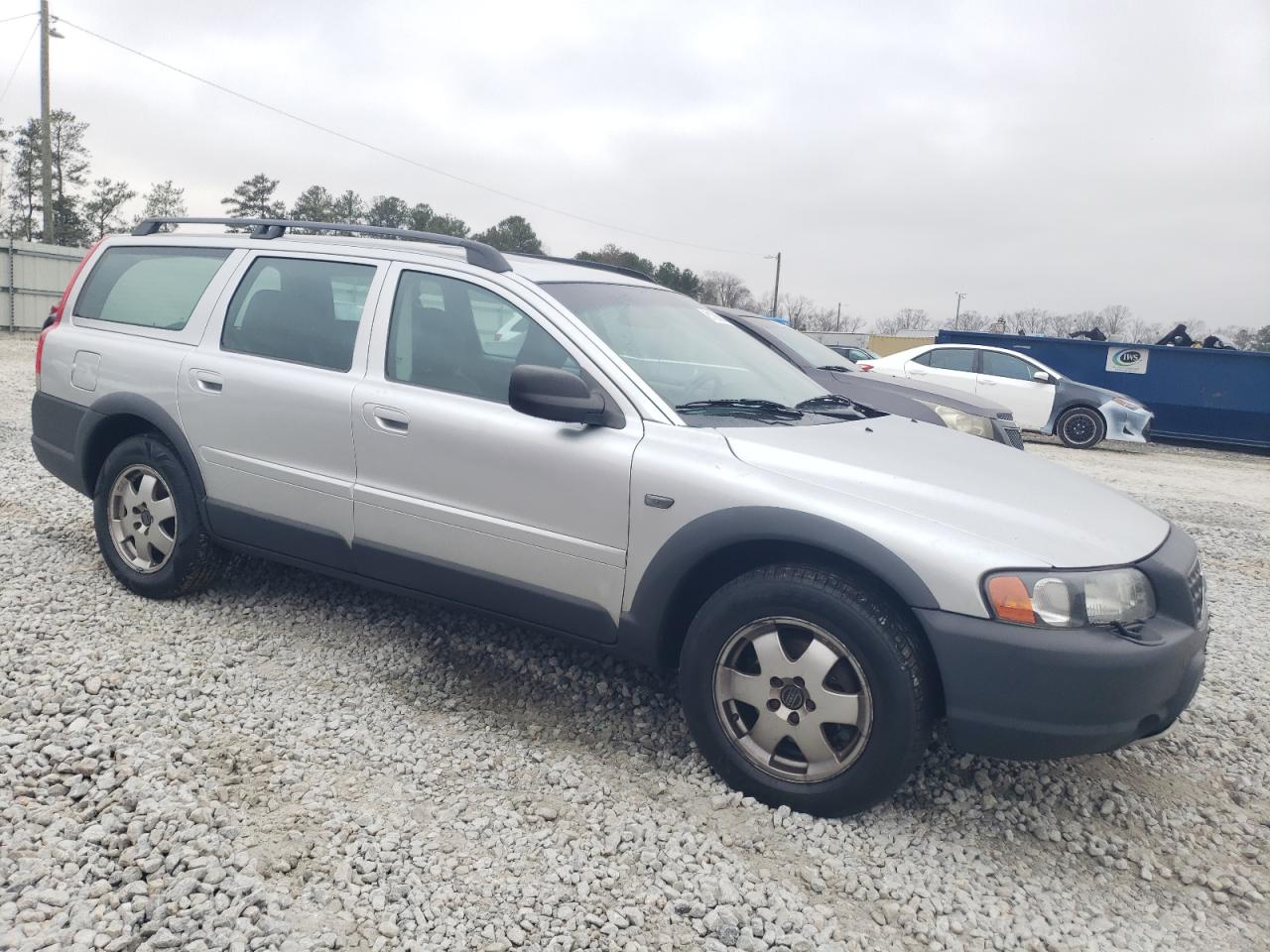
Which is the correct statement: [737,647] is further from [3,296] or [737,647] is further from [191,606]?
[3,296]

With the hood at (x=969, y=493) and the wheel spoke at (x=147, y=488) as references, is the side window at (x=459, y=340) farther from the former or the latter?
the wheel spoke at (x=147, y=488)

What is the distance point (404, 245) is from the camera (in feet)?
13.0

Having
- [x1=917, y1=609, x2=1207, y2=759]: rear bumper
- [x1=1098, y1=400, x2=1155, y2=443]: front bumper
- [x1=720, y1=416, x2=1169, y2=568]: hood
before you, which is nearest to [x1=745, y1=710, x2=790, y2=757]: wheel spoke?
[x1=917, y1=609, x2=1207, y2=759]: rear bumper

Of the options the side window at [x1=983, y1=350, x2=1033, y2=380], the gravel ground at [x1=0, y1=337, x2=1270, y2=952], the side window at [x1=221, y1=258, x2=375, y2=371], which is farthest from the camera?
the side window at [x1=983, y1=350, x2=1033, y2=380]

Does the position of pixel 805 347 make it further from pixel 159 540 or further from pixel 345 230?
pixel 159 540

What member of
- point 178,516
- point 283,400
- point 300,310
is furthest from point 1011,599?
point 178,516

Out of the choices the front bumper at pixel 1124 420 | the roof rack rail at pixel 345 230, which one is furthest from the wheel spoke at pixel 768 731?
the front bumper at pixel 1124 420

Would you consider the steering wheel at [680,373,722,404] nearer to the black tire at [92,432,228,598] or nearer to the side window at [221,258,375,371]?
the side window at [221,258,375,371]

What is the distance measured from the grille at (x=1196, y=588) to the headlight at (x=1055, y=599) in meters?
0.38

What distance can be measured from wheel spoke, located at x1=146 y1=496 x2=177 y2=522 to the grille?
4.03m

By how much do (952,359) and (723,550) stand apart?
1286cm

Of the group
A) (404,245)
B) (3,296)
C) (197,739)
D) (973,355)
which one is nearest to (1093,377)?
(973,355)

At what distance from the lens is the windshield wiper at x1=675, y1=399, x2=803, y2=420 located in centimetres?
329

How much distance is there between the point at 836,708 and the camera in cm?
279
